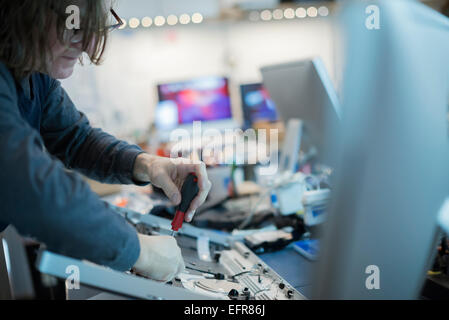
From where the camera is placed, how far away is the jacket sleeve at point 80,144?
88cm

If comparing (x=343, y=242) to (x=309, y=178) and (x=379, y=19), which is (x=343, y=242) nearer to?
(x=379, y=19)

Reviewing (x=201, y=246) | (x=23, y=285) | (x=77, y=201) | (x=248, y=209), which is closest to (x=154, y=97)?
(x=23, y=285)

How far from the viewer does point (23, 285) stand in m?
1.92

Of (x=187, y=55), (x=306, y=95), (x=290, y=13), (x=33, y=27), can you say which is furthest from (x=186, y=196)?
(x=290, y=13)

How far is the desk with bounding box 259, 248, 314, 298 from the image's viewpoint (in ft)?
2.51

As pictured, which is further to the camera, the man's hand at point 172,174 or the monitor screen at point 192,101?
the monitor screen at point 192,101

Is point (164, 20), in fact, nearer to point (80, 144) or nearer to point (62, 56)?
point (80, 144)

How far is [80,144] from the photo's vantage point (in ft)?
3.05

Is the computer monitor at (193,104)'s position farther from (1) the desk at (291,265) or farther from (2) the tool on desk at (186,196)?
(2) the tool on desk at (186,196)

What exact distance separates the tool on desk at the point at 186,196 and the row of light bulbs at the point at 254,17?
8.01ft

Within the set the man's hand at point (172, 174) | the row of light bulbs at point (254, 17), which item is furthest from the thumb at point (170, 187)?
the row of light bulbs at point (254, 17)

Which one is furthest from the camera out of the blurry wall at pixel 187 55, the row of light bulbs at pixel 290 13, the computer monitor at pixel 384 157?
the row of light bulbs at pixel 290 13

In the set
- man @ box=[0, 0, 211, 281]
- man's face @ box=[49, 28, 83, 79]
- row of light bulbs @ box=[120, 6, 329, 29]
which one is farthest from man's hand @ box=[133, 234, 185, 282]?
row of light bulbs @ box=[120, 6, 329, 29]
